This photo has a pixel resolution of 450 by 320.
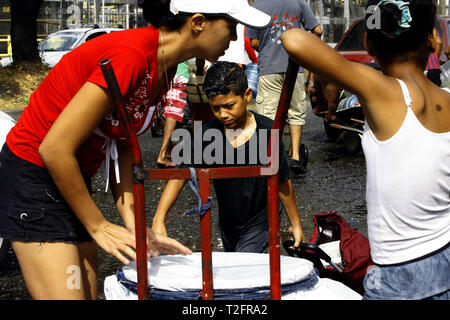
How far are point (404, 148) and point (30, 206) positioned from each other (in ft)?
4.42

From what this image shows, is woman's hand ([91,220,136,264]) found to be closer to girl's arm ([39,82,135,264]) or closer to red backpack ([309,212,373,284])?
girl's arm ([39,82,135,264])

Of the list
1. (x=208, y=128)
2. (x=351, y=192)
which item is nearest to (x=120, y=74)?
(x=208, y=128)

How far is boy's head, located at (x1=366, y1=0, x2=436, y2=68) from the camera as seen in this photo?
2086 mm

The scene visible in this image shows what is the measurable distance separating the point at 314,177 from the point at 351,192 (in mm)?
734

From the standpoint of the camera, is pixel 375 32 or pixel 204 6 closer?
pixel 375 32

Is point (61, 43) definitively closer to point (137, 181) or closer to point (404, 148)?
point (137, 181)

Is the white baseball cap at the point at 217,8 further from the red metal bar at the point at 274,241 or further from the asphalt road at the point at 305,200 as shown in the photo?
the asphalt road at the point at 305,200

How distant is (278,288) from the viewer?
83.3 inches

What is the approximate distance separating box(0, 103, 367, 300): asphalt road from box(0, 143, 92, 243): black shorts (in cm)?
143

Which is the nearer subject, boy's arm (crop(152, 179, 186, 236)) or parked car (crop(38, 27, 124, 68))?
boy's arm (crop(152, 179, 186, 236))

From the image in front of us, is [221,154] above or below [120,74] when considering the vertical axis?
below

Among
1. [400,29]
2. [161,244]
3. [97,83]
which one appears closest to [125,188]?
[161,244]

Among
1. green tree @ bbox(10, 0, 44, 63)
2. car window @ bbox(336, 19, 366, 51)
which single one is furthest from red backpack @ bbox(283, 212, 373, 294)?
green tree @ bbox(10, 0, 44, 63)

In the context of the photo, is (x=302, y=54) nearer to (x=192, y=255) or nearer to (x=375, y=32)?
(x=375, y=32)
